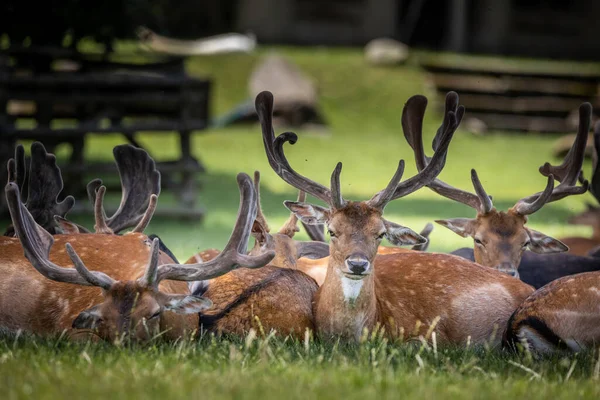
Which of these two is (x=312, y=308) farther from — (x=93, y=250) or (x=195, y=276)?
(x=93, y=250)

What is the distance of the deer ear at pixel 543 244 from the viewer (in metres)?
8.26

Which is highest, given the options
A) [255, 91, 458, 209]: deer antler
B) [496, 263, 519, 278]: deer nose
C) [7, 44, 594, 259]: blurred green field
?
[255, 91, 458, 209]: deer antler

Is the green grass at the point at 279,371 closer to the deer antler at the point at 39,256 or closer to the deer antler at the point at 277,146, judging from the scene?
the deer antler at the point at 39,256

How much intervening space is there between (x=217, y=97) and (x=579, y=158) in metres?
15.8

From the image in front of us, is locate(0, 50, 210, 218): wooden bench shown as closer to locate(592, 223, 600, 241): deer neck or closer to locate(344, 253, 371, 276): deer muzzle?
locate(592, 223, 600, 241): deer neck

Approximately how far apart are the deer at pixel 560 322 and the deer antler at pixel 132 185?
121 inches

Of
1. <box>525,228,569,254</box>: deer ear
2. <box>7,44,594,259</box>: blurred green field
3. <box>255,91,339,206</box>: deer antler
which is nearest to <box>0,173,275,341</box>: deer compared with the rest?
<box>255,91,339,206</box>: deer antler

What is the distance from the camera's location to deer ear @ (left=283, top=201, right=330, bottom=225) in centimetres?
671

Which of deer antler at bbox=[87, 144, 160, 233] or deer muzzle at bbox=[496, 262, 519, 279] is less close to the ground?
deer antler at bbox=[87, 144, 160, 233]

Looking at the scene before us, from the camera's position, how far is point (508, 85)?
25234 mm

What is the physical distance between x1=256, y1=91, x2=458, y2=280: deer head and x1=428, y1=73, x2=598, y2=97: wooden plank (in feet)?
59.7

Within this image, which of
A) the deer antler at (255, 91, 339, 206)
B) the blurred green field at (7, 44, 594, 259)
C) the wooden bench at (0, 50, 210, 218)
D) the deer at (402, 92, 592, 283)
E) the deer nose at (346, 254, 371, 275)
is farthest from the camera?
the blurred green field at (7, 44, 594, 259)

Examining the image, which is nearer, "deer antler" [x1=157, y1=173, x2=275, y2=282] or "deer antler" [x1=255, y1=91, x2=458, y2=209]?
"deer antler" [x1=157, y1=173, x2=275, y2=282]

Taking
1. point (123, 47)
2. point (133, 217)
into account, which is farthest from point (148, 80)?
point (123, 47)
